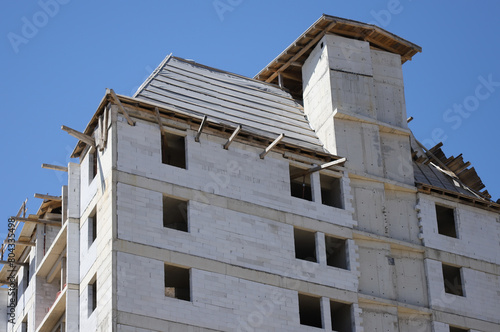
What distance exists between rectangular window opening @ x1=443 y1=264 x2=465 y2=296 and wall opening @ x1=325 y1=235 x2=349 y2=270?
6.18 metres

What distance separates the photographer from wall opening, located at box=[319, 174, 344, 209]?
197ft

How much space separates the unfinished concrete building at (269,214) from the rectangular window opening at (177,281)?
0.17m

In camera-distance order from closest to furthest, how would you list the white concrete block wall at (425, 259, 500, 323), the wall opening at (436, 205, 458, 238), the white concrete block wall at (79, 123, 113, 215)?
the white concrete block wall at (79, 123, 113, 215) < the white concrete block wall at (425, 259, 500, 323) < the wall opening at (436, 205, 458, 238)

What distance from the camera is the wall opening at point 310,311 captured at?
185 feet

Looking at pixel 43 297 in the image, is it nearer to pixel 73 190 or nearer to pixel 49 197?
pixel 49 197

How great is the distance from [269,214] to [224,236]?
9.48ft

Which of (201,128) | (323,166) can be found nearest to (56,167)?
(201,128)

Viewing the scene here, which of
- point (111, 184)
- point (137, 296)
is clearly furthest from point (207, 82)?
point (137, 296)

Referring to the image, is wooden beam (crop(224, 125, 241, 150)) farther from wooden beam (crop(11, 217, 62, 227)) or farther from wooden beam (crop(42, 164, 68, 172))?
wooden beam (crop(11, 217, 62, 227))

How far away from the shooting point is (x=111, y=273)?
51.2m

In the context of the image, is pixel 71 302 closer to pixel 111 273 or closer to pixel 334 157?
pixel 111 273

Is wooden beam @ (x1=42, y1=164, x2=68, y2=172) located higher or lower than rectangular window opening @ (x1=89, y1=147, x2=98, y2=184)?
higher

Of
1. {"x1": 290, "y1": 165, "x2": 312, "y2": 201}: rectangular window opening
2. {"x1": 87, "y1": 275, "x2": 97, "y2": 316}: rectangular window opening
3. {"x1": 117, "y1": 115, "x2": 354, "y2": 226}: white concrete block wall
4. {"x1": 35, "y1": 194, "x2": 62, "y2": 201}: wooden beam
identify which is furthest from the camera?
{"x1": 35, "y1": 194, "x2": 62, "y2": 201}: wooden beam

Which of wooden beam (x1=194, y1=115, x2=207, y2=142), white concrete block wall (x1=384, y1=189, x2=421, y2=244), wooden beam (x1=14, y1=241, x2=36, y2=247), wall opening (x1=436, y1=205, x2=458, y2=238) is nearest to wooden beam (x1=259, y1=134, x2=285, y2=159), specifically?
wooden beam (x1=194, y1=115, x2=207, y2=142)
